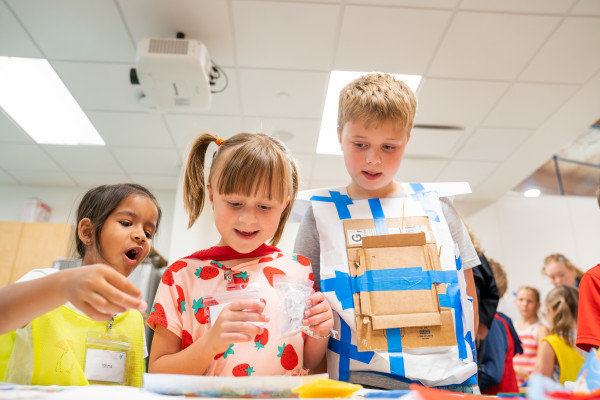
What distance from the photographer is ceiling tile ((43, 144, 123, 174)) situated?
4375mm

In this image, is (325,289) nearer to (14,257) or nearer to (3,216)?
(14,257)

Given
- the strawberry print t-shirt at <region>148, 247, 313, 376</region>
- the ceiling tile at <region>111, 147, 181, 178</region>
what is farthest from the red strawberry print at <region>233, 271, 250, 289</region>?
the ceiling tile at <region>111, 147, 181, 178</region>

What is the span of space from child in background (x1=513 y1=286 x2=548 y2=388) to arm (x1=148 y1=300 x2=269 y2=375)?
3.42 meters

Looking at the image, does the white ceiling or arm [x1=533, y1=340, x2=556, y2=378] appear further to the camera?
arm [x1=533, y1=340, x2=556, y2=378]

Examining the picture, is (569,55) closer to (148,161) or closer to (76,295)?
(76,295)

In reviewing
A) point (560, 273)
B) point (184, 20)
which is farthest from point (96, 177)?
point (560, 273)

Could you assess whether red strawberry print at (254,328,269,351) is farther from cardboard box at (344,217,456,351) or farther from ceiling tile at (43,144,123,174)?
ceiling tile at (43,144,123,174)

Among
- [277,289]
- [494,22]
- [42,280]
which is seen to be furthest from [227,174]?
[494,22]

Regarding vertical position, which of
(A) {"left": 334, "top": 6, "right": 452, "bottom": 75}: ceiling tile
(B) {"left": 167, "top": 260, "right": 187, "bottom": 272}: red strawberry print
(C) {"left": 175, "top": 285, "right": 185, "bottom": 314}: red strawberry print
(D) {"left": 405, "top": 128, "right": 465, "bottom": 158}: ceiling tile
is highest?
(A) {"left": 334, "top": 6, "right": 452, "bottom": 75}: ceiling tile

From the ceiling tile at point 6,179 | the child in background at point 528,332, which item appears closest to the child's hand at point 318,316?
the child in background at point 528,332

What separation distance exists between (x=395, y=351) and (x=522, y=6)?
2.47 m

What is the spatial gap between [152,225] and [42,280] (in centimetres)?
65

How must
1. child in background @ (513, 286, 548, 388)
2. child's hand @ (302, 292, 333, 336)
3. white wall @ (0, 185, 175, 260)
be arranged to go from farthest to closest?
white wall @ (0, 185, 175, 260) < child in background @ (513, 286, 548, 388) < child's hand @ (302, 292, 333, 336)

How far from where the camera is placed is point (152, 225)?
1.34 m
